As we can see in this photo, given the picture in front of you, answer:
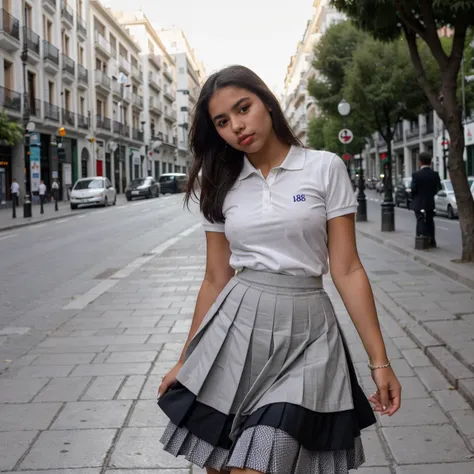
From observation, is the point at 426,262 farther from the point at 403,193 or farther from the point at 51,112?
the point at 51,112

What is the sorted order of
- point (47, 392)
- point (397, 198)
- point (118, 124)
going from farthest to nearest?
point (118, 124)
point (397, 198)
point (47, 392)

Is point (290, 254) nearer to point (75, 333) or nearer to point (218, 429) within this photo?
point (218, 429)

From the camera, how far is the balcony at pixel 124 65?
6032 centimetres

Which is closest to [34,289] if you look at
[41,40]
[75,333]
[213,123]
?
[75,333]

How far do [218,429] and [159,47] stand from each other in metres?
83.0

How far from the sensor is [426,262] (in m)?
11.1

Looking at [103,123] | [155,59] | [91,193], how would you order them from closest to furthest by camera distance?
[91,193]
[103,123]
[155,59]

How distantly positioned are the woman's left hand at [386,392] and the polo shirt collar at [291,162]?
66cm

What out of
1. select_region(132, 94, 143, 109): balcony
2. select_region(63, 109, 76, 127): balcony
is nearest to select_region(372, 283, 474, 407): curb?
A: select_region(63, 109, 76, 127): balcony

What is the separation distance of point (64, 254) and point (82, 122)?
35.5 meters

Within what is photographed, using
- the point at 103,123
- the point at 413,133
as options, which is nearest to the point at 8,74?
the point at 103,123

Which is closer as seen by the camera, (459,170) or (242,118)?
(242,118)

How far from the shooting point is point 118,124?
189 feet

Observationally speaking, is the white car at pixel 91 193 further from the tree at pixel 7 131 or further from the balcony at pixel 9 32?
the tree at pixel 7 131
